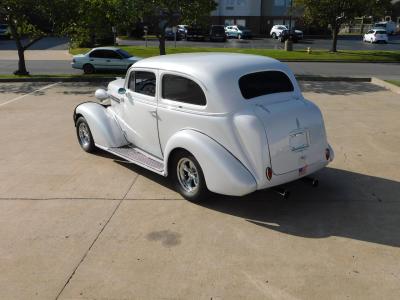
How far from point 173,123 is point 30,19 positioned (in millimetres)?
14895

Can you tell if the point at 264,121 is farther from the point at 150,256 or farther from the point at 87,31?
the point at 87,31

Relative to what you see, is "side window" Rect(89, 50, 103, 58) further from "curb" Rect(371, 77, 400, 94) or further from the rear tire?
"curb" Rect(371, 77, 400, 94)

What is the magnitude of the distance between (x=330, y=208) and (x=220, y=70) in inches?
92.1

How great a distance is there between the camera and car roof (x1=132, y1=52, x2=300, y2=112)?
18.3ft

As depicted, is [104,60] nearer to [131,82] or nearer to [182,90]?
[131,82]

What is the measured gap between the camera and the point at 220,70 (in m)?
5.76

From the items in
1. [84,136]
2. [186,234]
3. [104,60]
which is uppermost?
[104,60]

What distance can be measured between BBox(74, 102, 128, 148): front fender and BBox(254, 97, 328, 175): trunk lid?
9.25 feet

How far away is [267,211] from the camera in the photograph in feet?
18.8

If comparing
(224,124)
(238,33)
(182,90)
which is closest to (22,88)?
(182,90)

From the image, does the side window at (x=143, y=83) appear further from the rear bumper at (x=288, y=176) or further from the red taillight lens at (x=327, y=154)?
the red taillight lens at (x=327, y=154)

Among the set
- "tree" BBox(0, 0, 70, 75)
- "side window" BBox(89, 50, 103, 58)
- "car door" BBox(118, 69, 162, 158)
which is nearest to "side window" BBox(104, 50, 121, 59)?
"side window" BBox(89, 50, 103, 58)

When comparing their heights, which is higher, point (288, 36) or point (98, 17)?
point (98, 17)

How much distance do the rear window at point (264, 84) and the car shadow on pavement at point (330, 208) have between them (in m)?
1.44
